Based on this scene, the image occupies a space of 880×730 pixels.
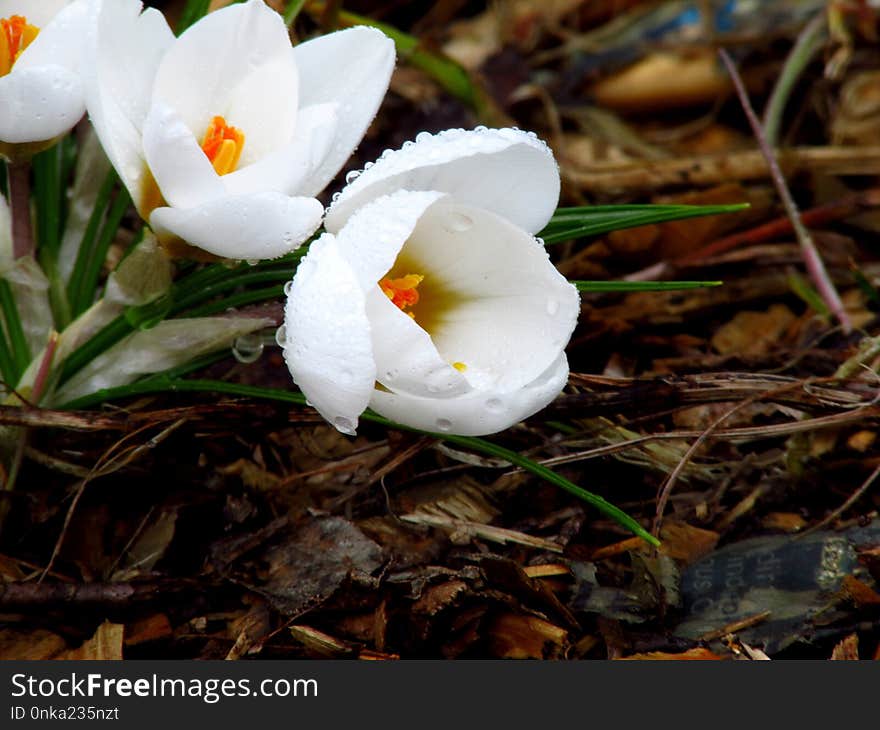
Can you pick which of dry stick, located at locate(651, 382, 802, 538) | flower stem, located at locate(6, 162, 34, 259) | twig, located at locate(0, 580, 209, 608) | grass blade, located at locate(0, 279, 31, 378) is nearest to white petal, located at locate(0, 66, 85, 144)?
flower stem, located at locate(6, 162, 34, 259)

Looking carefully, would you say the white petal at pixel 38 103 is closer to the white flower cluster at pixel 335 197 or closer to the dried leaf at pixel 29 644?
the white flower cluster at pixel 335 197

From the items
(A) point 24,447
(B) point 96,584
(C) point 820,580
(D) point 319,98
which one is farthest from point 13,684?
(C) point 820,580

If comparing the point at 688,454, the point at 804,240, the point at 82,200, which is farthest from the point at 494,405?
the point at 804,240

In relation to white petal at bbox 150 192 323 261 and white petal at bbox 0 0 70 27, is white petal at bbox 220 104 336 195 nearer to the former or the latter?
white petal at bbox 150 192 323 261

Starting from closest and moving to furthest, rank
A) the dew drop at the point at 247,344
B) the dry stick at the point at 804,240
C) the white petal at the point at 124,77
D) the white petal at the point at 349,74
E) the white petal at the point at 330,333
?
1. the white petal at the point at 330,333
2. the white petal at the point at 124,77
3. the white petal at the point at 349,74
4. the dew drop at the point at 247,344
5. the dry stick at the point at 804,240

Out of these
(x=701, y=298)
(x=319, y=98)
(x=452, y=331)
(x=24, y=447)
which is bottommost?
(x=701, y=298)

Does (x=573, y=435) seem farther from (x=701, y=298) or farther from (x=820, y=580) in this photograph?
(x=701, y=298)

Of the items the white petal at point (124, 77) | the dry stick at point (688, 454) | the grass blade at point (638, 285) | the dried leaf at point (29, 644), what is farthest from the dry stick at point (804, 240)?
the dried leaf at point (29, 644)

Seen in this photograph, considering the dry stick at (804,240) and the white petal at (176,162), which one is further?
the dry stick at (804,240)
